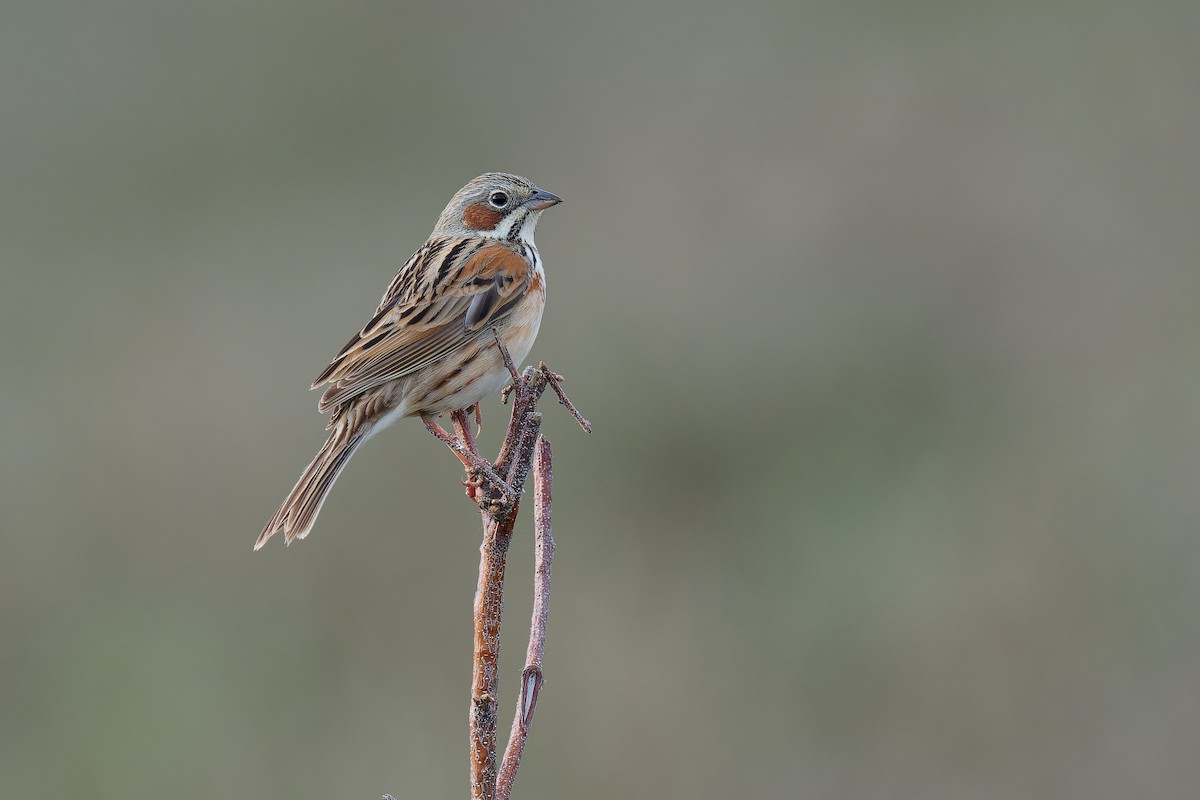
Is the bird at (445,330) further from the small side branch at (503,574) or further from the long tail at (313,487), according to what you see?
the small side branch at (503,574)

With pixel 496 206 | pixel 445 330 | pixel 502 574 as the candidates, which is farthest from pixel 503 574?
pixel 496 206

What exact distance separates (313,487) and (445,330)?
2.95ft

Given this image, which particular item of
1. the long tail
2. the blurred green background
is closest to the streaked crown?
the long tail

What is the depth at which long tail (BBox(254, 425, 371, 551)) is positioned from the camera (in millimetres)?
3660

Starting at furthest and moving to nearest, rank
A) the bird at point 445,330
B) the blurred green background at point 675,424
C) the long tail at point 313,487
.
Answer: the blurred green background at point 675,424 < the bird at point 445,330 < the long tail at point 313,487

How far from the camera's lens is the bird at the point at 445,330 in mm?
4301

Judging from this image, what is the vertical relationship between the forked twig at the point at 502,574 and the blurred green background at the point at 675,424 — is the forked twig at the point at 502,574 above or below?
below

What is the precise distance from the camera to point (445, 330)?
4.61m

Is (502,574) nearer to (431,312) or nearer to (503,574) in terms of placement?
(503,574)

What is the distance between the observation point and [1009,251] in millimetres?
8844

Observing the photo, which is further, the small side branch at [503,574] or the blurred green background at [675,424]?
the blurred green background at [675,424]

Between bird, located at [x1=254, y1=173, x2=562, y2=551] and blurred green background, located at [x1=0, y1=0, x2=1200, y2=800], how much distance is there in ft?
6.13

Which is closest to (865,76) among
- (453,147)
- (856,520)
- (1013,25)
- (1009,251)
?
(1013,25)

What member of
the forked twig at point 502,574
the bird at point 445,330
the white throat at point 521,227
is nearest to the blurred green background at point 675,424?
the bird at point 445,330
